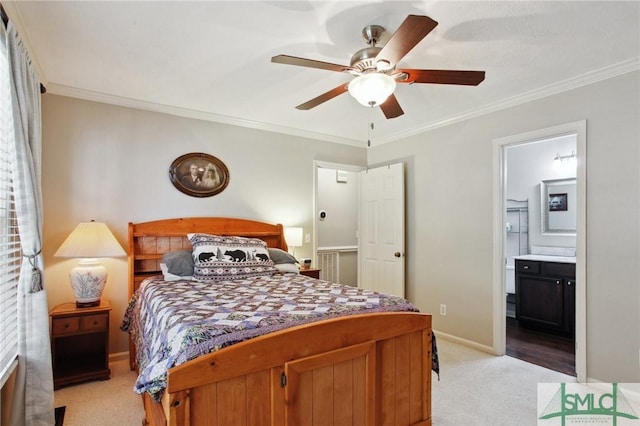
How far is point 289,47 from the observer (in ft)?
7.52

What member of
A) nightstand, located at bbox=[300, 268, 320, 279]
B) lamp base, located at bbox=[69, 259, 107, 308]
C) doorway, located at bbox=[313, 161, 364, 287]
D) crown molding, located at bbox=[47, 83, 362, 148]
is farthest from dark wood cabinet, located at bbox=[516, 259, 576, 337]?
lamp base, located at bbox=[69, 259, 107, 308]

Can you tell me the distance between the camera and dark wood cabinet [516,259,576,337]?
371 centimetres

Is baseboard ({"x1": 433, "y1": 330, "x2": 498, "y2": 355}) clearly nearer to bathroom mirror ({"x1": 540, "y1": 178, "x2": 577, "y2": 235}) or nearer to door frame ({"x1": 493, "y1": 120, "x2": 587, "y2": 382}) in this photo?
door frame ({"x1": 493, "y1": 120, "x2": 587, "y2": 382})

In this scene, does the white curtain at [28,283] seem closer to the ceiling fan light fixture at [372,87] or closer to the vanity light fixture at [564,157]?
the ceiling fan light fixture at [372,87]

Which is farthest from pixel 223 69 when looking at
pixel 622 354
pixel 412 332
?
pixel 622 354

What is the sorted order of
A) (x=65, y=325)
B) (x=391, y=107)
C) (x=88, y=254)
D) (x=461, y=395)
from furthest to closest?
(x=88, y=254) → (x=65, y=325) → (x=461, y=395) → (x=391, y=107)

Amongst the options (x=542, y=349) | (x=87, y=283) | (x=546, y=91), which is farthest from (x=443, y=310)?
(x=87, y=283)

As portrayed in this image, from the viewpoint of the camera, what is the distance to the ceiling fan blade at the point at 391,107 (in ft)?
7.56

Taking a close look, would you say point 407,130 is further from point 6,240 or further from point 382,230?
point 6,240

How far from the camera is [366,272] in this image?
468cm

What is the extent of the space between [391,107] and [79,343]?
3303 millimetres

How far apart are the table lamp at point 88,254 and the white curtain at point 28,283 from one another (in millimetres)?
644

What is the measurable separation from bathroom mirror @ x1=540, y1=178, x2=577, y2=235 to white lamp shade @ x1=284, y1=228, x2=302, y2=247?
10.9ft

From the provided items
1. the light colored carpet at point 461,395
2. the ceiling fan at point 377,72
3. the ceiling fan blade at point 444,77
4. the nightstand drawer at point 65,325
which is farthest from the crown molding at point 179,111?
the light colored carpet at point 461,395
